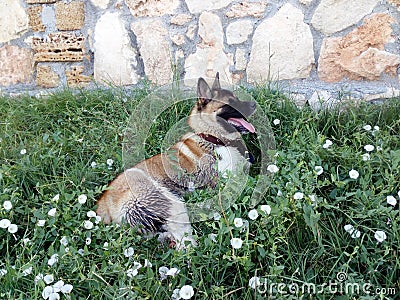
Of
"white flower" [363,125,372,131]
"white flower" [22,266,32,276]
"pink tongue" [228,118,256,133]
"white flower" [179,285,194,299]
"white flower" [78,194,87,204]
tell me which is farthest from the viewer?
"white flower" [363,125,372,131]

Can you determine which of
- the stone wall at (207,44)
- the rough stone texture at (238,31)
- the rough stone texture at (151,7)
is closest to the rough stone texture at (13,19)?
the stone wall at (207,44)

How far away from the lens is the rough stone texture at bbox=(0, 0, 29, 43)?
10.4 ft

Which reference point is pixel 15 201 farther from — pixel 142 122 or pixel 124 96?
pixel 124 96

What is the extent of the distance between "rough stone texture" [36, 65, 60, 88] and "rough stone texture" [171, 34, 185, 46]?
941 mm

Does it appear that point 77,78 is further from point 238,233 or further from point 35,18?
point 238,233

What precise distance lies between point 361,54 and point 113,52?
1.73 metres

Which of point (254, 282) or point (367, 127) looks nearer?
point (254, 282)

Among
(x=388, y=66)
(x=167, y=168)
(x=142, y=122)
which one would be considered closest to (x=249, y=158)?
(x=167, y=168)

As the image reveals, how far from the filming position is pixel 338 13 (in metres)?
2.80

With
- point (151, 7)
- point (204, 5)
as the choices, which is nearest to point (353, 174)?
point (204, 5)

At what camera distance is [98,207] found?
1940 millimetres

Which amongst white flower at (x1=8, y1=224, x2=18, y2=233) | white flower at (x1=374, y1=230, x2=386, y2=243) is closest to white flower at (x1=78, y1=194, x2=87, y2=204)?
white flower at (x1=8, y1=224, x2=18, y2=233)

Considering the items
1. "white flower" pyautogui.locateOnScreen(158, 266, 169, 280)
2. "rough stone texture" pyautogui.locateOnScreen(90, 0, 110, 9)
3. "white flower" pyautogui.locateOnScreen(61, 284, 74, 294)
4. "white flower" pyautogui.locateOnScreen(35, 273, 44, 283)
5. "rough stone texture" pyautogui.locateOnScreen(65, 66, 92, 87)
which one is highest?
"rough stone texture" pyautogui.locateOnScreen(90, 0, 110, 9)

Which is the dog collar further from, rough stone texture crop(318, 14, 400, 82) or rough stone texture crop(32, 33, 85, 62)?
rough stone texture crop(32, 33, 85, 62)
